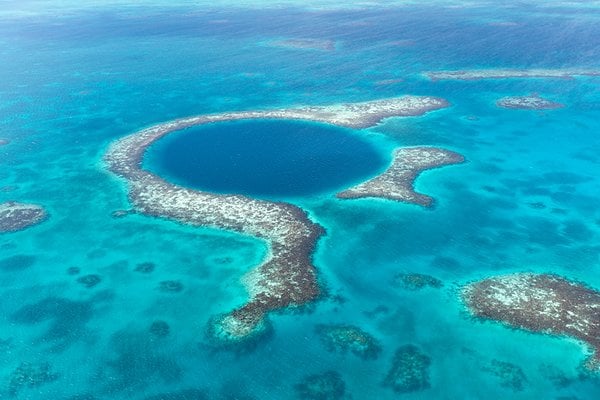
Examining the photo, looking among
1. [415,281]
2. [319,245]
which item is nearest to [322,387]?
[415,281]

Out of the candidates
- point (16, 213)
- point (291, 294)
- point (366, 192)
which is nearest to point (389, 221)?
point (366, 192)

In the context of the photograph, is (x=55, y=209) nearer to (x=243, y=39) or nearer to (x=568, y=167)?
(x=568, y=167)

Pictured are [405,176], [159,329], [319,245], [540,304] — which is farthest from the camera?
[405,176]

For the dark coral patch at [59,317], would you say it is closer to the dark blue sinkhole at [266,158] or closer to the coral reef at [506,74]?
the dark blue sinkhole at [266,158]

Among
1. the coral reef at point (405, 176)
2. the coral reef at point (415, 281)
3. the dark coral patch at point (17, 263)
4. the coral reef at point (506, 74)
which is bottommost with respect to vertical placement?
the coral reef at point (415, 281)

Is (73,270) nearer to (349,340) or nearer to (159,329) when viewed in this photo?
(159,329)

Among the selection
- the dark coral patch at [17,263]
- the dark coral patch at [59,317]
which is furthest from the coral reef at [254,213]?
the dark coral patch at [17,263]
